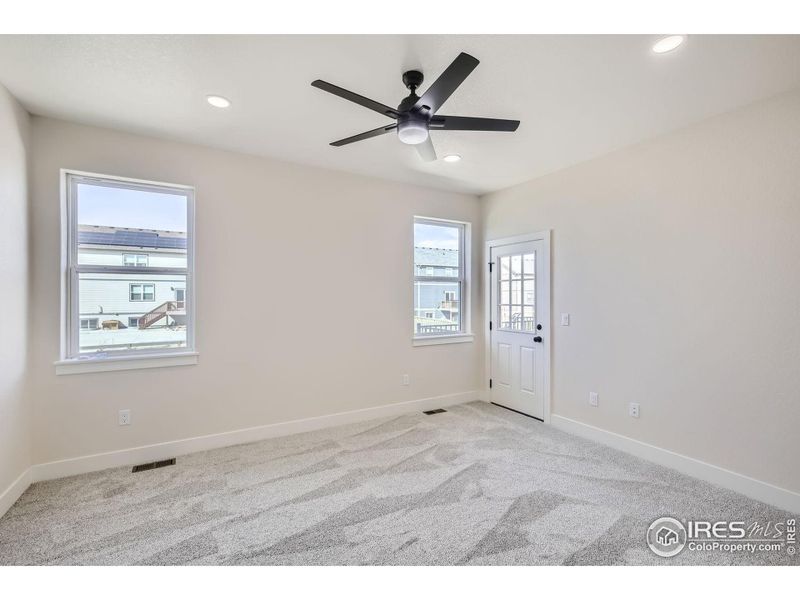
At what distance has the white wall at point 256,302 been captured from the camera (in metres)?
2.68

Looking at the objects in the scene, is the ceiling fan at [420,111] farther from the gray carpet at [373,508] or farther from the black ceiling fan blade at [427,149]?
the gray carpet at [373,508]

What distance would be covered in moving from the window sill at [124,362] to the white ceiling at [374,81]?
1.78 meters

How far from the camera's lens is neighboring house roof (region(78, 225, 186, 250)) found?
112 inches

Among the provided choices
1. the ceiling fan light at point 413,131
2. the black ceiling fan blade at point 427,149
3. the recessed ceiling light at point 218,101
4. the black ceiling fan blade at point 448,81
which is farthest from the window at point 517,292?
the recessed ceiling light at point 218,101

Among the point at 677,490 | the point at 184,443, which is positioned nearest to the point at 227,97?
the point at 184,443

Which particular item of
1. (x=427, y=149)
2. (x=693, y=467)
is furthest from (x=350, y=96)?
(x=693, y=467)

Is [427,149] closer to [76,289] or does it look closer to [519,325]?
[519,325]

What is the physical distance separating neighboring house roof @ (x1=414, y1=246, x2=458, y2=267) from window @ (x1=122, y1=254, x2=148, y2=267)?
2670 mm

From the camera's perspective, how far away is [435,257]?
4531 millimetres

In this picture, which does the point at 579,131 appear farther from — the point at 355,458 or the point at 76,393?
the point at 76,393

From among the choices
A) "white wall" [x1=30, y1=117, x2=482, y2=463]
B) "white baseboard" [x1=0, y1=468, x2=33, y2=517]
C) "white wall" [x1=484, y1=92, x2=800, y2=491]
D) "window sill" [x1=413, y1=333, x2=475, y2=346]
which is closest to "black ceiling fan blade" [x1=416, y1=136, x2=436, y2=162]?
"white wall" [x1=30, y1=117, x2=482, y2=463]

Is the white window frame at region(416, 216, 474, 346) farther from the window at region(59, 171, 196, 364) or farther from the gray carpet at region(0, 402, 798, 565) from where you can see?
the window at region(59, 171, 196, 364)

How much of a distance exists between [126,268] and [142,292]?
220mm
